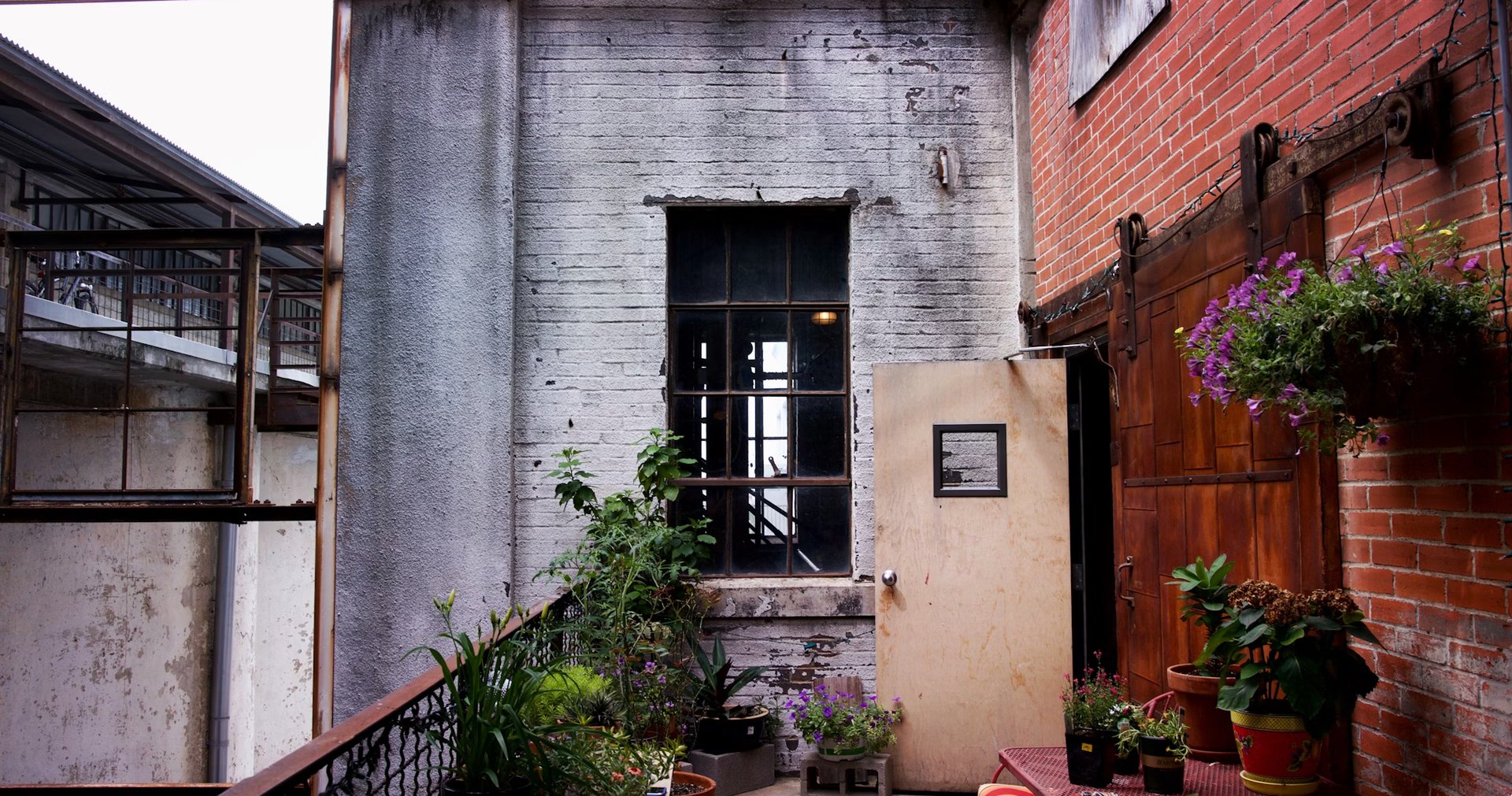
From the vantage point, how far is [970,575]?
4.79 m

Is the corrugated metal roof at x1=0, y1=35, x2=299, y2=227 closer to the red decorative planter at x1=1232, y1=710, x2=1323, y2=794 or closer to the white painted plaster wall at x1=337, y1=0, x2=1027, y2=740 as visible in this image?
the white painted plaster wall at x1=337, y1=0, x2=1027, y2=740

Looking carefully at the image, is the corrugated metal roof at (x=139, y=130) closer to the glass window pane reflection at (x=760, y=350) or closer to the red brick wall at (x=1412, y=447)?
the glass window pane reflection at (x=760, y=350)

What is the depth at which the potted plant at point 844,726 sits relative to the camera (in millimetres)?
4578

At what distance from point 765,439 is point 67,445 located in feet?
20.8

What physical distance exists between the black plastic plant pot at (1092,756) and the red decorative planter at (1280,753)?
607mm

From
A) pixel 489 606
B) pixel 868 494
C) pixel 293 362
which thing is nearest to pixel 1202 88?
pixel 868 494

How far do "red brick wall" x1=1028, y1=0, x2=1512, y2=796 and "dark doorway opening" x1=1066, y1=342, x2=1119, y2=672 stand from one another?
5.77 ft

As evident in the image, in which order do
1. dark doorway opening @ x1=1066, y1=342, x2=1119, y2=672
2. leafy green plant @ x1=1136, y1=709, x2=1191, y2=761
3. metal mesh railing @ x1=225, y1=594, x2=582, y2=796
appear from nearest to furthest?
metal mesh railing @ x1=225, y1=594, x2=582, y2=796 < leafy green plant @ x1=1136, y1=709, x2=1191, y2=761 < dark doorway opening @ x1=1066, y1=342, x2=1119, y2=672

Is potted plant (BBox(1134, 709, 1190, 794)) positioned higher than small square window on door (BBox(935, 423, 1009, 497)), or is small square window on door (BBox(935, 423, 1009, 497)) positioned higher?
small square window on door (BBox(935, 423, 1009, 497))

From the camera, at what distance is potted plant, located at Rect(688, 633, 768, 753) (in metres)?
4.80

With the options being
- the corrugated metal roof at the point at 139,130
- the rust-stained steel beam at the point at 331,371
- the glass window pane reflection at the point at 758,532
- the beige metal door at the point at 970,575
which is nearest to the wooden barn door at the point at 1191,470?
the beige metal door at the point at 970,575

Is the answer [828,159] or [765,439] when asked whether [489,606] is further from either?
[828,159]

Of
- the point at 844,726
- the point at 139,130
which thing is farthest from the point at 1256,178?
the point at 139,130

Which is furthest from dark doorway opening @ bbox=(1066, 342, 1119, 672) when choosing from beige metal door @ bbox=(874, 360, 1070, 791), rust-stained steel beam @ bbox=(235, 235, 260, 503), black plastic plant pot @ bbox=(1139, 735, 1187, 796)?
rust-stained steel beam @ bbox=(235, 235, 260, 503)
